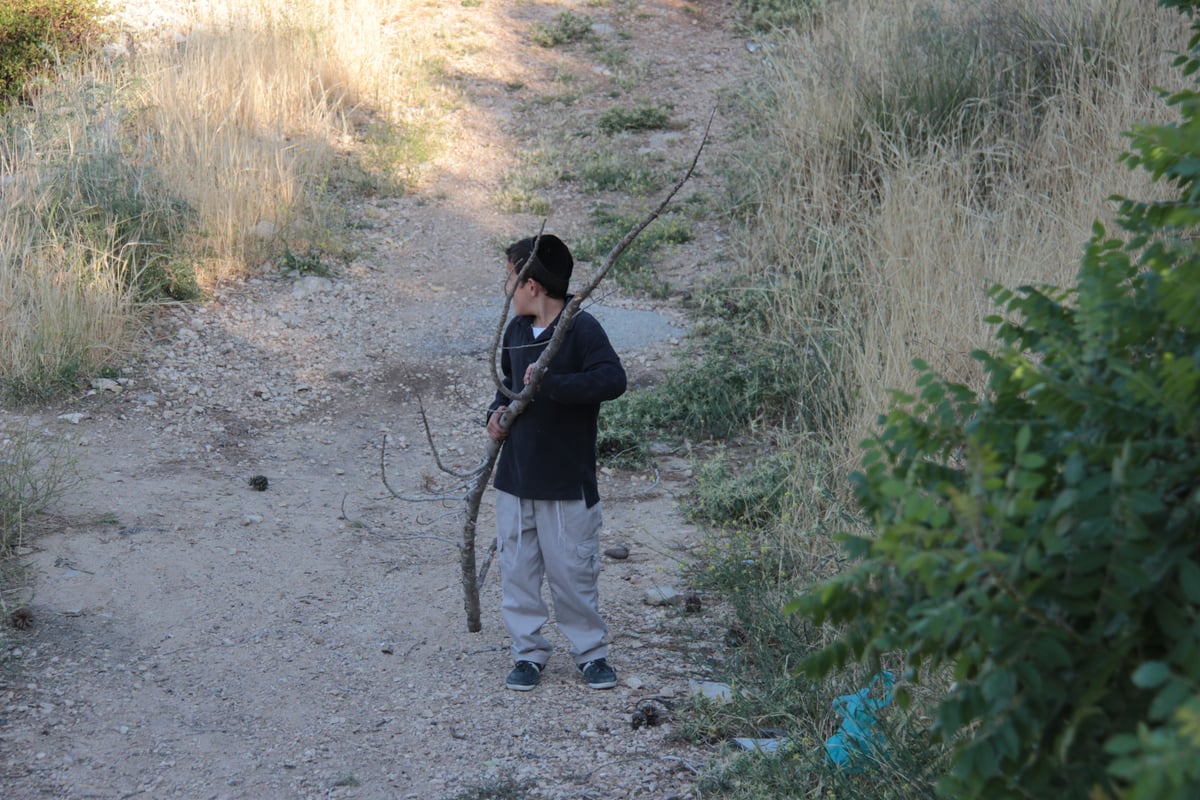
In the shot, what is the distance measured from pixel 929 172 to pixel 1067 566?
5372 mm

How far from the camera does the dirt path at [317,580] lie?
329cm

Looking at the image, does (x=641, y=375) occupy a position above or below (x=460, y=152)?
below

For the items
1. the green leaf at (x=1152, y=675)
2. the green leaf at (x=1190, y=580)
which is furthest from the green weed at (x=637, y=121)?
the green leaf at (x=1152, y=675)

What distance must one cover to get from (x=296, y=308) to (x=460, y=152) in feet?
10.6

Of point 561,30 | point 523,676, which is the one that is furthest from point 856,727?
point 561,30

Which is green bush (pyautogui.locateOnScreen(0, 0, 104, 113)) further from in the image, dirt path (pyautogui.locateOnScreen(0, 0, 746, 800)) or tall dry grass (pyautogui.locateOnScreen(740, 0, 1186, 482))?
tall dry grass (pyautogui.locateOnScreen(740, 0, 1186, 482))

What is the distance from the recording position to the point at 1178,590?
4.24ft

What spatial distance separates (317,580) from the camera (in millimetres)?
4621

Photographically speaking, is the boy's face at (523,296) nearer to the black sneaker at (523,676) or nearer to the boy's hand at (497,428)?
the boy's hand at (497,428)

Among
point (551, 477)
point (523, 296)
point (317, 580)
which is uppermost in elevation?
point (523, 296)

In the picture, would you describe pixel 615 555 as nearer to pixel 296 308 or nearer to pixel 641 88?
pixel 296 308

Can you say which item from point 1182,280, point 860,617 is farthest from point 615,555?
point 1182,280

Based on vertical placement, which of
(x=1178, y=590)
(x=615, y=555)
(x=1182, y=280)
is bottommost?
→ (x=615, y=555)

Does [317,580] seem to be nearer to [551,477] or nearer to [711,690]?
[551,477]
